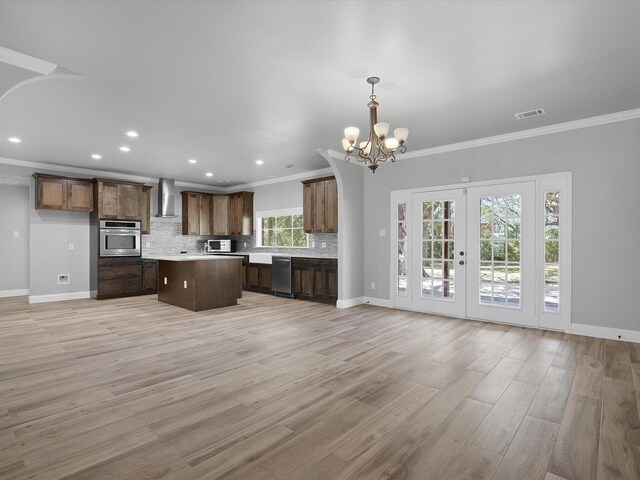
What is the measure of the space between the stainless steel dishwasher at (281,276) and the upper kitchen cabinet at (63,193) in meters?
3.99

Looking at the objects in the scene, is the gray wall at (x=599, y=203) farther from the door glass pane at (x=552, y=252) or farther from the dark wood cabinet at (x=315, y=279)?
the dark wood cabinet at (x=315, y=279)

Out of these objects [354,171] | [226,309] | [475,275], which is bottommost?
[226,309]

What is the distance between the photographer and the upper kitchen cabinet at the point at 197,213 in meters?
8.61

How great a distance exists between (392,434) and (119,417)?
1821 millimetres

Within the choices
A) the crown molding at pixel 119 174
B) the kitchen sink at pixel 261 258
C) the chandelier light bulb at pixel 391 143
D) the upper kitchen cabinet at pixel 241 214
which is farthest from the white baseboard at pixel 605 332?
the upper kitchen cabinet at pixel 241 214

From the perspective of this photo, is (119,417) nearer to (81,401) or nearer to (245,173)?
(81,401)

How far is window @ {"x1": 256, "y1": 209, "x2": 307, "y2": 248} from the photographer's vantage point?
8031mm

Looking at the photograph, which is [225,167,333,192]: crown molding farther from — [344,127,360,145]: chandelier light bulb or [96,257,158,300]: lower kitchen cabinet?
[344,127,360,145]: chandelier light bulb

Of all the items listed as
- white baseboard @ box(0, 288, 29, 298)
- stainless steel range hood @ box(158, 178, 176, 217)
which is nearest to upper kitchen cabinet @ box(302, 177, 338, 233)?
stainless steel range hood @ box(158, 178, 176, 217)

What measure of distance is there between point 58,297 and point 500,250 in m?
8.21

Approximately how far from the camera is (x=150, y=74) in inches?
122

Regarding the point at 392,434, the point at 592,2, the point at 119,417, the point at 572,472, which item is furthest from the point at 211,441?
the point at 592,2

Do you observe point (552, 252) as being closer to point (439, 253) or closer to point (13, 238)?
point (439, 253)

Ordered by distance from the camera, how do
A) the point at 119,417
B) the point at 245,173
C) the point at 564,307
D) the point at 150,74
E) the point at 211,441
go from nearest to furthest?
the point at 211,441 → the point at 119,417 → the point at 150,74 → the point at 564,307 → the point at 245,173
